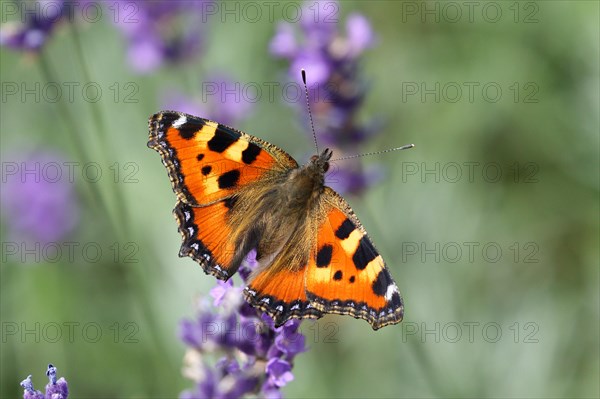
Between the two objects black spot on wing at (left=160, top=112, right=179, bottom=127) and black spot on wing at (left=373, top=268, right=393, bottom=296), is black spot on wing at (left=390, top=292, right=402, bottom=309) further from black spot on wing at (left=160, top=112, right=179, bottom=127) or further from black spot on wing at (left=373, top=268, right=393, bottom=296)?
black spot on wing at (left=160, top=112, right=179, bottom=127)

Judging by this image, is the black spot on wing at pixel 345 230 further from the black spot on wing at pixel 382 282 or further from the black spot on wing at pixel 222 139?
the black spot on wing at pixel 222 139

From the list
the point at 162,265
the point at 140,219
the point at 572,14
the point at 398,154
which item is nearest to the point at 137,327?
the point at 162,265

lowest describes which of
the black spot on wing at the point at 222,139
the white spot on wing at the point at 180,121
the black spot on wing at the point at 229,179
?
the black spot on wing at the point at 229,179

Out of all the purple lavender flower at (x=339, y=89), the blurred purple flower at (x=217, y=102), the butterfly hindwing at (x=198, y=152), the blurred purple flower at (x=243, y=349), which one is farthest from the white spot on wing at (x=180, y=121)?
the blurred purple flower at (x=217, y=102)

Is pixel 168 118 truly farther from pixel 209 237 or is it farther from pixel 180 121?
pixel 209 237

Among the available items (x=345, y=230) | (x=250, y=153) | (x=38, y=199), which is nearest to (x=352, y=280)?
(x=345, y=230)
